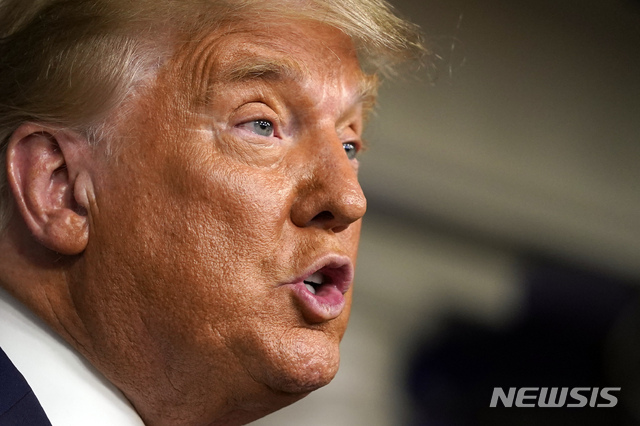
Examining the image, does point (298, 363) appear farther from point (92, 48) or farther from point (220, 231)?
point (92, 48)

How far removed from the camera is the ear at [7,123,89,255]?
779 mm

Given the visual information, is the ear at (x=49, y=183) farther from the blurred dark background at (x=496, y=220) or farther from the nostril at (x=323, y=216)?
the blurred dark background at (x=496, y=220)

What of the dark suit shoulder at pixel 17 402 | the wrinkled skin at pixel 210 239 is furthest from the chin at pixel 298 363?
the dark suit shoulder at pixel 17 402

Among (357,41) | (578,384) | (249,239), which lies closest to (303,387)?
(249,239)

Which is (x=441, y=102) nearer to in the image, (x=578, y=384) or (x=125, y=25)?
(x=578, y=384)

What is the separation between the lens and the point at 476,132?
1.59 m

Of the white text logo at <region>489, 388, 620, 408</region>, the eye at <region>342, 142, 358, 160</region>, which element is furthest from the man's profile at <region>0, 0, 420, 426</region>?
the white text logo at <region>489, 388, 620, 408</region>

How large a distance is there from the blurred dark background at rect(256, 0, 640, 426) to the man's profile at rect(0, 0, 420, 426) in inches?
23.7

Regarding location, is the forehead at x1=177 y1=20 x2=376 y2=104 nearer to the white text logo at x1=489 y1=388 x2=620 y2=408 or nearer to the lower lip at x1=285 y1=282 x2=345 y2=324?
the lower lip at x1=285 y1=282 x2=345 y2=324

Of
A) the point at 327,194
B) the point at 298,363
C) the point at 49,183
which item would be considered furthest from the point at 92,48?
the point at 298,363

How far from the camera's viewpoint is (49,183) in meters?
0.80

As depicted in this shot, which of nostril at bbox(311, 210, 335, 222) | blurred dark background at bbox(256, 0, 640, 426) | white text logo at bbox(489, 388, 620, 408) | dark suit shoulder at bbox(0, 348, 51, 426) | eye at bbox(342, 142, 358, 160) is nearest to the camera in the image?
dark suit shoulder at bbox(0, 348, 51, 426)

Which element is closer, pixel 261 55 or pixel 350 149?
pixel 261 55

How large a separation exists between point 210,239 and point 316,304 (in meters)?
0.13
